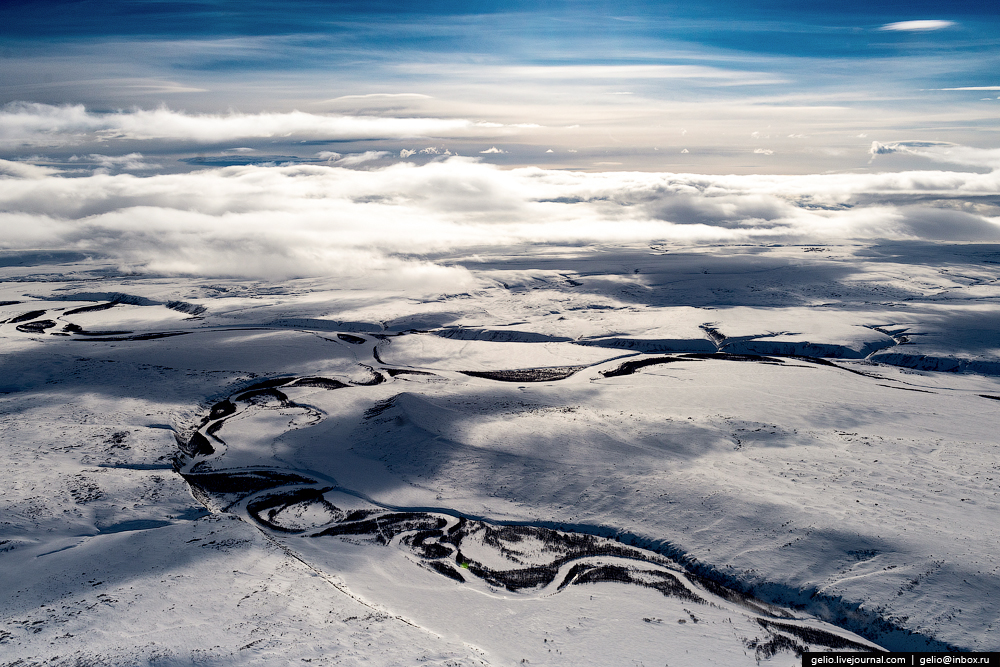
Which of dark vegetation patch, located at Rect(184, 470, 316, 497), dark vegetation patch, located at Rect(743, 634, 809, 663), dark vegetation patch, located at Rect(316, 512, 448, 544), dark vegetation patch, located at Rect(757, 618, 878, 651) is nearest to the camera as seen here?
dark vegetation patch, located at Rect(743, 634, 809, 663)

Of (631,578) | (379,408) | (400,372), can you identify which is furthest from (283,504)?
(400,372)

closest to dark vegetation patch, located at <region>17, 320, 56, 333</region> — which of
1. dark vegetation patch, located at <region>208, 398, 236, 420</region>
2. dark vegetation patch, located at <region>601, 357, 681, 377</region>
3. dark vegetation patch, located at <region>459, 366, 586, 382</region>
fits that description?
dark vegetation patch, located at <region>208, 398, 236, 420</region>

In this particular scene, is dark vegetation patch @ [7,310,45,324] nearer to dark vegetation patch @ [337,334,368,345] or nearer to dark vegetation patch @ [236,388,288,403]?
dark vegetation patch @ [337,334,368,345]

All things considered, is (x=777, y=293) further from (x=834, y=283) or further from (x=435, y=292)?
→ (x=435, y=292)

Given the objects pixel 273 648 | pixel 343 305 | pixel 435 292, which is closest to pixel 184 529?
pixel 273 648

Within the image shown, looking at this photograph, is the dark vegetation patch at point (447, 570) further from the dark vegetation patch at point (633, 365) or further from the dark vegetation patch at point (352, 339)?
the dark vegetation patch at point (352, 339)

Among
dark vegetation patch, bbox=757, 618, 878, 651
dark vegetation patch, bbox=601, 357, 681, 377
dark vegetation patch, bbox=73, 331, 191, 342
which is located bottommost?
dark vegetation patch, bbox=757, 618, 878, 651
